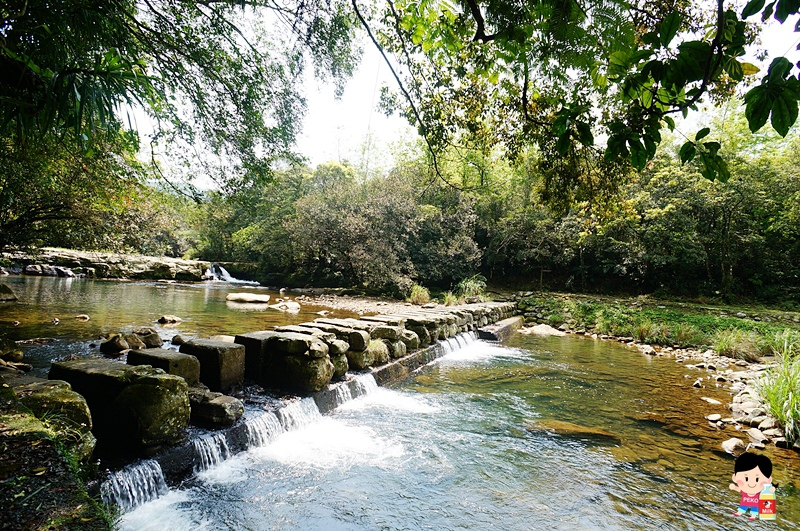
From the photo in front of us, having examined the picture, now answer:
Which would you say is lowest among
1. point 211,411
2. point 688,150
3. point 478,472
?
point 478,472

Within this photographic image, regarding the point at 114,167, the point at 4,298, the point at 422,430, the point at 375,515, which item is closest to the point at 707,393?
the point at 422,430

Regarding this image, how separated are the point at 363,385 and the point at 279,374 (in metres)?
1.27

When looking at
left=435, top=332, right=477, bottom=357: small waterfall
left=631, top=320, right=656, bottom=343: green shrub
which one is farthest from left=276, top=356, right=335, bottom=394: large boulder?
left=631, top=320, right=656, bottom=343: green shrub

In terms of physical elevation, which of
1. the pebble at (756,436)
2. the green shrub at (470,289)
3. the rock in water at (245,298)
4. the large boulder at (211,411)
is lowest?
the pebble at (756,436)

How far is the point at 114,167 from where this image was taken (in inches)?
256

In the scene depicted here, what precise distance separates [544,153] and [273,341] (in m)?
3.75

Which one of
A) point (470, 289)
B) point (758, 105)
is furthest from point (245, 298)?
A: point (758, 105)

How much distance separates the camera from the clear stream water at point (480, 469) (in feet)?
9.65

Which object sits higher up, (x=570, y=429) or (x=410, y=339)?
(x=410, y=339)

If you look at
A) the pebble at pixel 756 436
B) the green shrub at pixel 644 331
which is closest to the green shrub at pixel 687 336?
the green shrub at pixel 644 331

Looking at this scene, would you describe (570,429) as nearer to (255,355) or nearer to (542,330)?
(255,355)

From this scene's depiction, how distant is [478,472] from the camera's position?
12.0 ft

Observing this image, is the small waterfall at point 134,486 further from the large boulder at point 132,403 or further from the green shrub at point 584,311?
the green shrub at point 584,311

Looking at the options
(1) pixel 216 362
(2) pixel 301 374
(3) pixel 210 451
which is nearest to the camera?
(3) pixel 210 451
